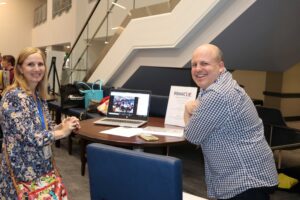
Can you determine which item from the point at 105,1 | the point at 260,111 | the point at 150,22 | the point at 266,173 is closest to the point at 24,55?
the point at 266,173

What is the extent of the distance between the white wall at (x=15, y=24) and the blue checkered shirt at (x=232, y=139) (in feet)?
46.4

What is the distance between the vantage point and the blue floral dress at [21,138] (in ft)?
5.38

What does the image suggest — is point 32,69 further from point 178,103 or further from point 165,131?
point 178,103

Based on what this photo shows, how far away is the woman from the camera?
165cm

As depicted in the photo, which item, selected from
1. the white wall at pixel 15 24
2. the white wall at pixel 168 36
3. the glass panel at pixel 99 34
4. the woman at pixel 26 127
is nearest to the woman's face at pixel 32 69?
the woman at pixel 26 127

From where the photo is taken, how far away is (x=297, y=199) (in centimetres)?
322

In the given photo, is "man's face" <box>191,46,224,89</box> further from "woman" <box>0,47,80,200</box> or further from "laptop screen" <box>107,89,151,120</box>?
"laptop screen" <box>107,89,151,120</box>

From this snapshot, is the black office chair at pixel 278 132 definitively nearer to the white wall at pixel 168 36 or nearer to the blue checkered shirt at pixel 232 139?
the white wall at pixel 168 36

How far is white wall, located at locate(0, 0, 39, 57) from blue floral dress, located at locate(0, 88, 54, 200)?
1358 centimetres

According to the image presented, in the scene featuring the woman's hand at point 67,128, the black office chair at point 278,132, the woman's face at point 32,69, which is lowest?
the black office chair at point 278,132

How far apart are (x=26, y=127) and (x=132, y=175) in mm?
685

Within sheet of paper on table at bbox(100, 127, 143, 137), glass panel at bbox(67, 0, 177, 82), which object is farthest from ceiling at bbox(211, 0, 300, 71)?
sheet of paper on table at bbox(100, 127, 143, 137)

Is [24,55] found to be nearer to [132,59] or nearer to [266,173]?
[266,173]

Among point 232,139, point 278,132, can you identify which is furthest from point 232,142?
point 278,132
